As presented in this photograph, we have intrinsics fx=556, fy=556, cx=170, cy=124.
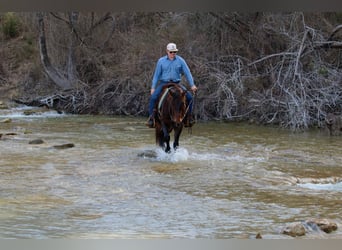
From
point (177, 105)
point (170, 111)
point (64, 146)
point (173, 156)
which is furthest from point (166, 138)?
point (64, 146)

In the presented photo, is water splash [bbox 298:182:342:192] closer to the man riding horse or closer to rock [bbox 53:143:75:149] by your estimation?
the man riding horse

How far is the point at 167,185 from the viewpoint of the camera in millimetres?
7762

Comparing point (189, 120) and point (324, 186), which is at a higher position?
point (189, 120)

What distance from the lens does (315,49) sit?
15.8 metres

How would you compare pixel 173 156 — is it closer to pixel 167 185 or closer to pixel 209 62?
pixel 167 185

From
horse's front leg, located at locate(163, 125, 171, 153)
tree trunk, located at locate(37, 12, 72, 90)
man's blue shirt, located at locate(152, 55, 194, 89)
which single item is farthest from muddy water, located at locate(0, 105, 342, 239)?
tree trunk, located at locate(37, 12, 72, 90)

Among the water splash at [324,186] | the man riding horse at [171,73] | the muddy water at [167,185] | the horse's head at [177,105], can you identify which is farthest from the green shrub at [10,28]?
the water splash at [324,186]

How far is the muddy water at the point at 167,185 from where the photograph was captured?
5434 millimetres

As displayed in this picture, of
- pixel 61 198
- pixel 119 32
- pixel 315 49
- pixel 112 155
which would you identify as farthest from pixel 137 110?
pixel 61 198

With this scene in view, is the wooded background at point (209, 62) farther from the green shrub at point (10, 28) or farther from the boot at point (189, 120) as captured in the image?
the green shrub at point (10, 28)

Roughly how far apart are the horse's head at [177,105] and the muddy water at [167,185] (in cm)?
78

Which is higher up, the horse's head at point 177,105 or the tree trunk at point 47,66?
the tree trunk at point 47,66

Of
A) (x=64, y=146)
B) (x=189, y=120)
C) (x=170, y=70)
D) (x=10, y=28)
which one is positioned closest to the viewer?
(x=170, y=70)

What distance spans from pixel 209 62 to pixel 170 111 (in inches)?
306
